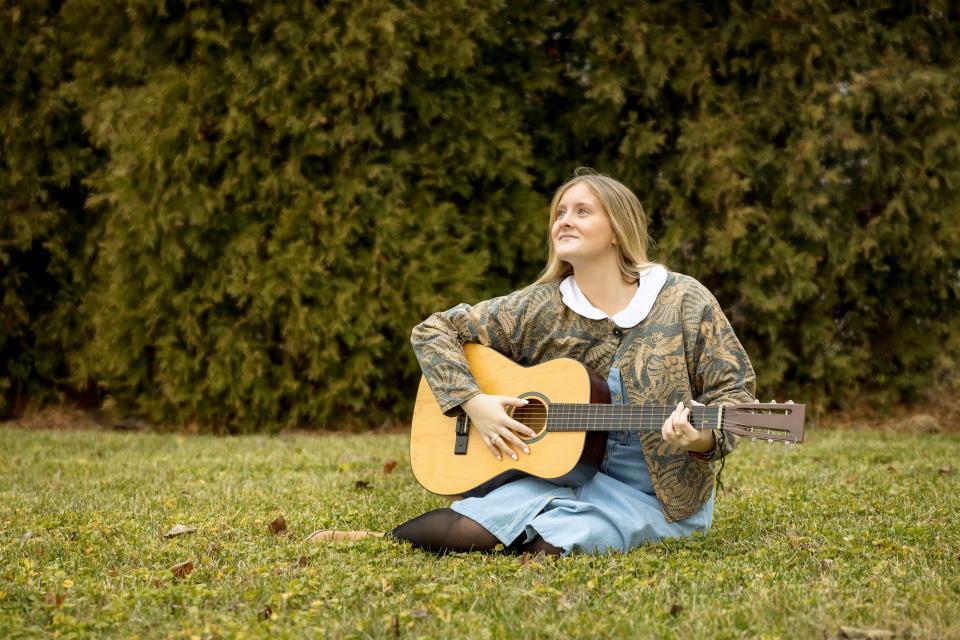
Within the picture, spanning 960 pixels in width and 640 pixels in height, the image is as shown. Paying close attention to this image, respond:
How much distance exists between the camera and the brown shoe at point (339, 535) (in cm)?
333

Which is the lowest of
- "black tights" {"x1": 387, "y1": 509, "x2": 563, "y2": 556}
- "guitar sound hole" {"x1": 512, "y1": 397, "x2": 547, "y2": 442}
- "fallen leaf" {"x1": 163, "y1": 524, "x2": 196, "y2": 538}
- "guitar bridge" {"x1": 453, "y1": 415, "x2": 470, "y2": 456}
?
"fallen leaf" {"x1": 163, "y1": 524, "x2": 196, "y2": 538}

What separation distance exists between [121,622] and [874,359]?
592 cm

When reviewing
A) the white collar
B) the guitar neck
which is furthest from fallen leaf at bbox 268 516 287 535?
the white collar

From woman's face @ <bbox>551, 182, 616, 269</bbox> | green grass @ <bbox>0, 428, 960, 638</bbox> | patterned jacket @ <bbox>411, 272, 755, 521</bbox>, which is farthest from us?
woman's face @ <bbox>551, 182, 616, 269</bbox>

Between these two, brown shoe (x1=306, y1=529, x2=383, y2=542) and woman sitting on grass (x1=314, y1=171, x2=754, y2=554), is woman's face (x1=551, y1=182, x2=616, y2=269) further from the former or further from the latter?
brown shoe (x1=306, y1=529, x2=383, y2=542)

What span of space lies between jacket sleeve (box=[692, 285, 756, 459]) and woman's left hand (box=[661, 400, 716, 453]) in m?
0.05

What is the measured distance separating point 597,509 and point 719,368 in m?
0.61

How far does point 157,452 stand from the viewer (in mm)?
5793

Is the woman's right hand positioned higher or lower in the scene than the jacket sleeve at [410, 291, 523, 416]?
lower

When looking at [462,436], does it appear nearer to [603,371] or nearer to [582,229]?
[603,371]

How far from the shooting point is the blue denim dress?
3.10 meters

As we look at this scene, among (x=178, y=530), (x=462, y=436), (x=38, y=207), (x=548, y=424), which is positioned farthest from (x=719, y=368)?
(x=38, y=207)

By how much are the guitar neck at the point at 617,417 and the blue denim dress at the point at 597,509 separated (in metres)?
0.18

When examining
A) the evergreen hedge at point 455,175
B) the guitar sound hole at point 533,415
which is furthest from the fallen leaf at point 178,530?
the evergreen hedge at point 455,175
